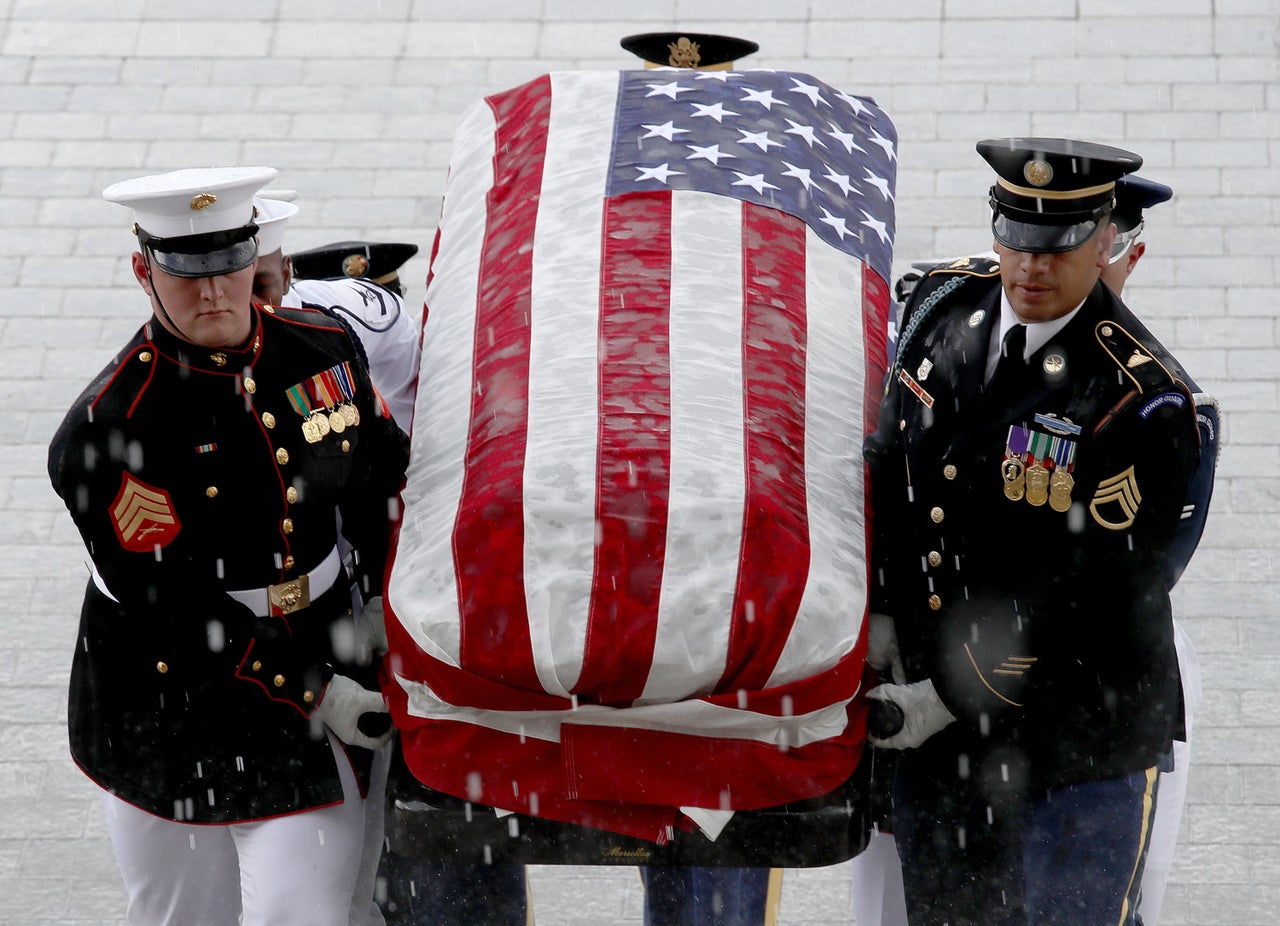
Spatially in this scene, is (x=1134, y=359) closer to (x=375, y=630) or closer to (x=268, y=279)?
Answer: (x=375, y=630)

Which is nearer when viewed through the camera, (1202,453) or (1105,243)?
(1105,243)

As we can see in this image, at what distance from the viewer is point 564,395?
10.4 feet

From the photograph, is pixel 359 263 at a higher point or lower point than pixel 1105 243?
lower

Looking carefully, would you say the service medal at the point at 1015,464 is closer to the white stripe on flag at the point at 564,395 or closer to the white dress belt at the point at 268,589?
the white stripe on flag at the point at 564,395

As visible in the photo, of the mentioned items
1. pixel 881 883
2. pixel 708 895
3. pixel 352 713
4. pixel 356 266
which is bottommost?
pixel 881 883

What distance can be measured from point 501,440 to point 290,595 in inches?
21.2

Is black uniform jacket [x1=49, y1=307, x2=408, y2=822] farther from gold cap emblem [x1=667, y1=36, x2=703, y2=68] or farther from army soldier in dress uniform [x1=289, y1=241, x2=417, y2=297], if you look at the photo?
gold cap emblem [x1=667, y1=36, x2=703, y2=68]

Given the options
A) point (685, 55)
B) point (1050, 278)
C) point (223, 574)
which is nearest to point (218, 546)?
point (223, 574)

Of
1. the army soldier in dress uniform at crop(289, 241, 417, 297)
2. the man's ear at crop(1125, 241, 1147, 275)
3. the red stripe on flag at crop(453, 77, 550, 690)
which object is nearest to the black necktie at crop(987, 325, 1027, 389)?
the man's ear at crop(1125, 241, 1147, 275)

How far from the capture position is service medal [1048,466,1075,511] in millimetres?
3000

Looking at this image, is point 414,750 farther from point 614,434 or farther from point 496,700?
point 614,434

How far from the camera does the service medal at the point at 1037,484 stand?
119 inches

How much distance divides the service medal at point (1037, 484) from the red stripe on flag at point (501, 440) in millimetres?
881

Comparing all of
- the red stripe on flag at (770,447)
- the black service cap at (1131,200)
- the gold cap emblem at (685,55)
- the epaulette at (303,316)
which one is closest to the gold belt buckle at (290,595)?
the epaulette at (303,316)
